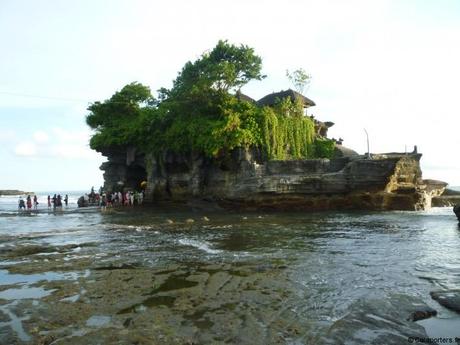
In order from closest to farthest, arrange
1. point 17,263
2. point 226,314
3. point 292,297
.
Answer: point 226,314, point 292,297, point 17,263

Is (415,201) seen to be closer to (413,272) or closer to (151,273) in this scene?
(413,272)

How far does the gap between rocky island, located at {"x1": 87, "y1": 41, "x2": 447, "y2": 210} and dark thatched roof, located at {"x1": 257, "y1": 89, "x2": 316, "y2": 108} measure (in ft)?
0.57

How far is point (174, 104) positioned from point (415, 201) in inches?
959

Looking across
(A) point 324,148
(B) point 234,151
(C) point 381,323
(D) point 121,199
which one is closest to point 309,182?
(B) point 234,151

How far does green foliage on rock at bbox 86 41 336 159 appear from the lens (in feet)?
119

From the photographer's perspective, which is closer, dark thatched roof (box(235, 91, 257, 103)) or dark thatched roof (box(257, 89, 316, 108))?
dark thatched roof (box(235, 91, 257, 103))

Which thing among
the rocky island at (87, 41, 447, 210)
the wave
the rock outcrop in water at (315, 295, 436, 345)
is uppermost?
the rocky island at (87, 41, 447, 210)

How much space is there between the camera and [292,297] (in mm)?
8117

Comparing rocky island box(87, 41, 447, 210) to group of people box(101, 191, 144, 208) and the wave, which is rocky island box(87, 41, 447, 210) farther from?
the wave

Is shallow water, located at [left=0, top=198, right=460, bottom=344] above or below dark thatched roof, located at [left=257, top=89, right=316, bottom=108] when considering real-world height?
below

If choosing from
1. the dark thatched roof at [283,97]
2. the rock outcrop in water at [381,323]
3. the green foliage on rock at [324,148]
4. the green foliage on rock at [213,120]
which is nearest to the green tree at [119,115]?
the green foliage on rock at [213,120]

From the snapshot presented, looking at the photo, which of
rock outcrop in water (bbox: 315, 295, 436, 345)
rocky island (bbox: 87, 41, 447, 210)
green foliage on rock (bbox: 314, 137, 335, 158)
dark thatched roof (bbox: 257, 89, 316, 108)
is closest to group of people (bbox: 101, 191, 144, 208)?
rocky island (bbox: 87, 41, 447, 210)

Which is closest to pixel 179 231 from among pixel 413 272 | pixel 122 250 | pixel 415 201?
pixel 122 250

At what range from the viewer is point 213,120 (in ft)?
122
